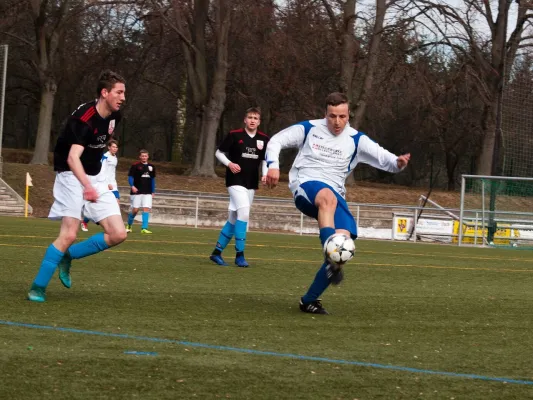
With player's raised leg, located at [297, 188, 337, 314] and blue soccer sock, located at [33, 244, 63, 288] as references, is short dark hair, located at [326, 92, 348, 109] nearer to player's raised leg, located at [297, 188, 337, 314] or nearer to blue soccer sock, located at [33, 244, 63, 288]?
player's raised leg, located at [297, 188, 337, 314]

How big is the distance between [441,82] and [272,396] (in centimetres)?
3916

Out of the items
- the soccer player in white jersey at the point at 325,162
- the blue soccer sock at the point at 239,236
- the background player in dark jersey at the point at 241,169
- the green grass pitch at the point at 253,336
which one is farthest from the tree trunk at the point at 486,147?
the soccer player in white jersey at the point at 325,162

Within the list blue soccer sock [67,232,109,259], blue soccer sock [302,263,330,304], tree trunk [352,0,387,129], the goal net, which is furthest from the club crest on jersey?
tree trunk [352,0,387,129]

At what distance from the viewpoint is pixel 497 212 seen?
90.4 feet

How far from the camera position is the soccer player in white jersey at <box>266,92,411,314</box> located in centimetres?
848

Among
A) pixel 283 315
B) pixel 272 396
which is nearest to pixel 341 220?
pixel 283 315

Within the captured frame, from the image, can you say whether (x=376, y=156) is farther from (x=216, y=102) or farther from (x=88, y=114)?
(x=216, y=102)

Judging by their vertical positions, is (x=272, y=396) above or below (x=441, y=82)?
below

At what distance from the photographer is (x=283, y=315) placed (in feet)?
27.1

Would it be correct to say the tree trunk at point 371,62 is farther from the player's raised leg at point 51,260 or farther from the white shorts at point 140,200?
the player's raised leg at point 51,260

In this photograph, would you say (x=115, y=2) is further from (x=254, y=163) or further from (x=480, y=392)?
(x=480, y=392)

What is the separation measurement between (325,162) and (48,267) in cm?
245

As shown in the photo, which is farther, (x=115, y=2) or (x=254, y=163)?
(x=115, y=2)

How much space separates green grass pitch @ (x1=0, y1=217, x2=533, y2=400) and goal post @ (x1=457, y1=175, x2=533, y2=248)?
49.0 feet
